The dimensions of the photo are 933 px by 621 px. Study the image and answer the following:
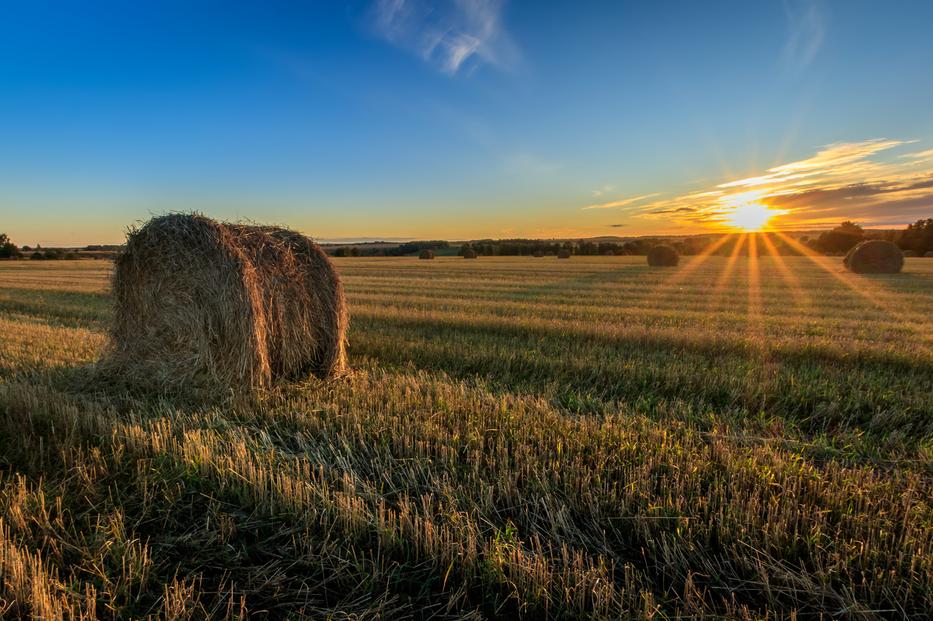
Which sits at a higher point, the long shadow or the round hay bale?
the round hay bale

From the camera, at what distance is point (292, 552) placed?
2.85 metres

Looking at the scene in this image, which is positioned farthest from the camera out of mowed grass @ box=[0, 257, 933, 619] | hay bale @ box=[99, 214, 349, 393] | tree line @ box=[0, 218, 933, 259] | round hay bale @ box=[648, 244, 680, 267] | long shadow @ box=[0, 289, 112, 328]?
tree line @ box=[0, 218, 933, 259]

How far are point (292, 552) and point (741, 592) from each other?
8.02 feet

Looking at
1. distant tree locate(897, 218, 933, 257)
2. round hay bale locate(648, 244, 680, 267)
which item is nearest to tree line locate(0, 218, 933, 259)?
distant tree locate(897, 218, 933, 257)

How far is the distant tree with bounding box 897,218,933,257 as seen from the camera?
48844 millimetres

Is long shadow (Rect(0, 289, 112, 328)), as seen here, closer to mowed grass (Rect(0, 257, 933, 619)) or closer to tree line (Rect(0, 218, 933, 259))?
mowed grass (Rect(0, 257, 933, 619))

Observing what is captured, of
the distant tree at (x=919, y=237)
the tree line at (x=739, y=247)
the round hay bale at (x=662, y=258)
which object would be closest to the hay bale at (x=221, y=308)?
the round hay bale at (x=662, y=258)

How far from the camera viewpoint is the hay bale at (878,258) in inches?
969

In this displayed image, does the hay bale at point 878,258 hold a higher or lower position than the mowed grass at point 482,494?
higher

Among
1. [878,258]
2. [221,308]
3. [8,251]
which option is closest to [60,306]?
[221,308]

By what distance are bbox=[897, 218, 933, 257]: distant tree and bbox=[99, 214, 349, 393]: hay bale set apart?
Answer: 62.2m

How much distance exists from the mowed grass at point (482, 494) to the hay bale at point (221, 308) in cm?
48

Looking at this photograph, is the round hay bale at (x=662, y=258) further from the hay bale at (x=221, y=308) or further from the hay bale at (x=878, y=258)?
the hay bale at (x=221, y=308)

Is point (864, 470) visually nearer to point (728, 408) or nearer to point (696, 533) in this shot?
point (728, 408)
